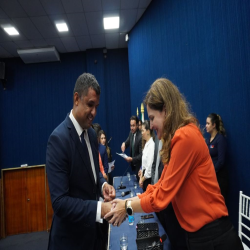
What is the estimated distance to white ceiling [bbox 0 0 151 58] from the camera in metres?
3.74

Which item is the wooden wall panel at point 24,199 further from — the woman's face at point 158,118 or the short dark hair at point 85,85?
the woman's face at point 158,118

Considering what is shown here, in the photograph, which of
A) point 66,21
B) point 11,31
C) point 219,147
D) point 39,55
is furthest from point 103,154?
point 39,55

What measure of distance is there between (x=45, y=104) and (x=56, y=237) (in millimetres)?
5464

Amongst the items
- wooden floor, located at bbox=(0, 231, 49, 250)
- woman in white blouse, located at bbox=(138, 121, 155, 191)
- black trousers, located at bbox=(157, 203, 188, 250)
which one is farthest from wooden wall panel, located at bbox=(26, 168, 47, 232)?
black trousers, located at bbox=(157, 203, 188, 250)

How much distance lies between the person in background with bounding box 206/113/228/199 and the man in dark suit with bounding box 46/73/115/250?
1620 mm

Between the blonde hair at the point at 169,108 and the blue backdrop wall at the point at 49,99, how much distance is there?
4768mm

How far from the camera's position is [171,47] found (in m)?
3.12

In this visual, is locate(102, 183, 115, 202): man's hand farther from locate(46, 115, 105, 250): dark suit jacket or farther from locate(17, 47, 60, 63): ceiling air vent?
locate(17, 47, 60, 63): ceiling air vent

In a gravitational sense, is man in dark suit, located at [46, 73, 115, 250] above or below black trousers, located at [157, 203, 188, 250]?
above

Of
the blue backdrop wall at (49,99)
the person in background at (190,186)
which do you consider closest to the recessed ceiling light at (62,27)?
the blue backdrop wall at (49,99)

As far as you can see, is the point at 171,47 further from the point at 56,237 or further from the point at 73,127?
the point at 56,237

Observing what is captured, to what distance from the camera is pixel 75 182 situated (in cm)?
105

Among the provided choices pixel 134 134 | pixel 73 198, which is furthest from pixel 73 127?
pixel 134 134

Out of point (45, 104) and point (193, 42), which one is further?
point (45, 104)
